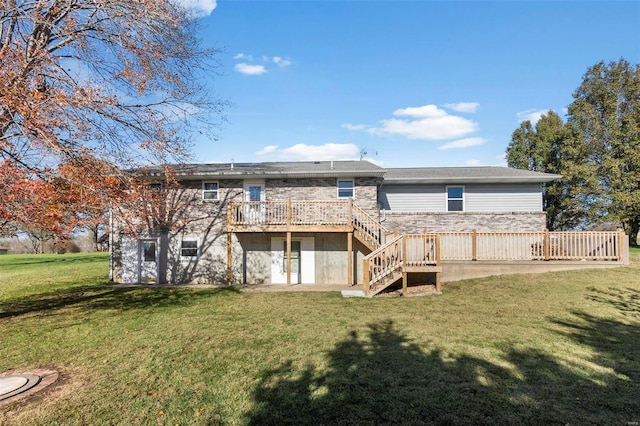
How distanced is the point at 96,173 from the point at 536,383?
10188 millimetres

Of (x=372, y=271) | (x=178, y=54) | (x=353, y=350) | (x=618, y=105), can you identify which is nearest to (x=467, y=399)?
(x=353, y=350)

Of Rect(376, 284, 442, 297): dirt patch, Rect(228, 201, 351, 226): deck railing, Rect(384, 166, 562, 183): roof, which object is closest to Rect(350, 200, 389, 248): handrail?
Rect(228, 201, 351, 226): deck railing

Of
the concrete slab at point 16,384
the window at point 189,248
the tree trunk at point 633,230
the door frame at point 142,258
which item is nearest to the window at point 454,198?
the window at point 189,248

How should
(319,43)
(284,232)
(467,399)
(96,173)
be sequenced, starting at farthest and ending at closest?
(319,43), (284,232), (96,173), (467,399)

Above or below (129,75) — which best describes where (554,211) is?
below

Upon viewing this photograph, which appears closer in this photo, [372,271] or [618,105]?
[372,271]

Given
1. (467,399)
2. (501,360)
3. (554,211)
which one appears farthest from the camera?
(554,211)

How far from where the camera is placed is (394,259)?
1099 centimetres

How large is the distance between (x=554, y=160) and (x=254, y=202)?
24.9m

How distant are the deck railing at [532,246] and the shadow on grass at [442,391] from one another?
7.08 meters

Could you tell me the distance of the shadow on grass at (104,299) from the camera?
9562 millimetres

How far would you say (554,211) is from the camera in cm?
2403

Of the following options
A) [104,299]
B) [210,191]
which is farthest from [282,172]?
[104,299]

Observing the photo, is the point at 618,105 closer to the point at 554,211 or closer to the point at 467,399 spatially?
the point at 554,211
